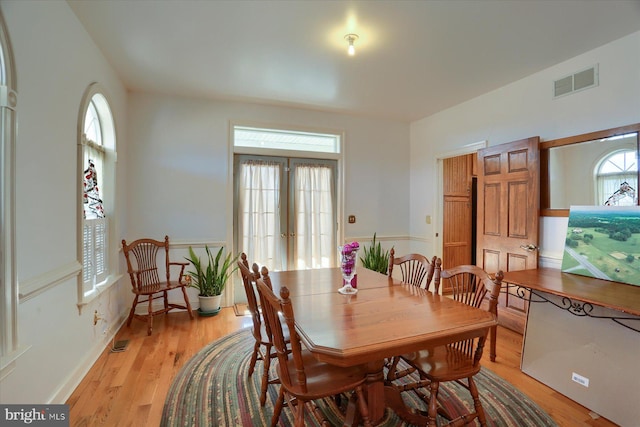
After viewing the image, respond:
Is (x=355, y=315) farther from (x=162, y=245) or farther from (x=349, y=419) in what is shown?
(x=162, y=245)

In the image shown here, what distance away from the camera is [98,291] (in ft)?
8.73

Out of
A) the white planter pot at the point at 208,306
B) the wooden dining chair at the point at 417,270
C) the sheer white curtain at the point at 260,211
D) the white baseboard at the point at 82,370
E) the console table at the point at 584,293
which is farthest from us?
the sheer white curtain at the point at 260,211

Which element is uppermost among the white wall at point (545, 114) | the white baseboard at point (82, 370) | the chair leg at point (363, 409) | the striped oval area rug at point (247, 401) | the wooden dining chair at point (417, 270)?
the white wall at point (545, 114)

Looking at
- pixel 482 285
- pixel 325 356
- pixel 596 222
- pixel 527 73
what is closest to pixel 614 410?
pixel 482 285

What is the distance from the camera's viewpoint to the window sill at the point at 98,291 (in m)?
2.28

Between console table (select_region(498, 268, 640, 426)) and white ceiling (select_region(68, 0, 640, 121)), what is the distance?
1929mm

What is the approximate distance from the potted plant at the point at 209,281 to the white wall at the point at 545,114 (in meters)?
2.94

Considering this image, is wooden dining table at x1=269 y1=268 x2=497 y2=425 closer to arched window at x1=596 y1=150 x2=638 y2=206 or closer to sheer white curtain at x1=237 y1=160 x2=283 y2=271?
arched window at x1=596 y1=150 x2=638 y2=206

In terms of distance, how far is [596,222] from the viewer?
2.38m

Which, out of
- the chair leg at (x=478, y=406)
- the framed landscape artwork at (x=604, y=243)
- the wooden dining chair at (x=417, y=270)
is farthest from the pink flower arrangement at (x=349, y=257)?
the framed landscape artwork at (x=604, y=243)

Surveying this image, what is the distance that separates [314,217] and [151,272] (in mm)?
2156

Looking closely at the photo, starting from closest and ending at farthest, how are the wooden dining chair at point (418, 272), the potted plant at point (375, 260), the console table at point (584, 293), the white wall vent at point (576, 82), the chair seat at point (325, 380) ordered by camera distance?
the chair seat at point (325, 380) < the console table at point (584, 293) < the wooden dining chair at point (418, 272) < the white wall vent at point (576, 82) < the potted plant at point (375, 260)

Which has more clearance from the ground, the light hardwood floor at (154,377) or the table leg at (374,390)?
the table leg at (374,390)

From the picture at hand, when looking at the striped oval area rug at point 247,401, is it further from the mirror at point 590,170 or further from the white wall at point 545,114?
the mirror at point 590,170
